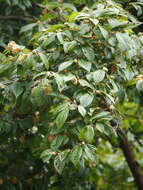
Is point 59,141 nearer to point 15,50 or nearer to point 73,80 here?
point 73,80

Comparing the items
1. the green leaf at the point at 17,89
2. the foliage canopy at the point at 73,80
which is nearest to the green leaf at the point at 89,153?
the foliage canopy at the point at 73,80

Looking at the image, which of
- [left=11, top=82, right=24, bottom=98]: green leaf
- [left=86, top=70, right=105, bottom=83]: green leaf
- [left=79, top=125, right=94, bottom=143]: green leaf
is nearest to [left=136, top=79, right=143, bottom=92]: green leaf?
[left=86, top=70, right=105, bottom=83]: green leaf

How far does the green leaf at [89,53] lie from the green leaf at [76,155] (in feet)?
1.15

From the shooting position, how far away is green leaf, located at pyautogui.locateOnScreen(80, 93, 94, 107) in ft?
4.18

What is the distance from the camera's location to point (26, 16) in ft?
8.38

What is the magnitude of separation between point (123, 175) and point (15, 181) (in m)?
1.03

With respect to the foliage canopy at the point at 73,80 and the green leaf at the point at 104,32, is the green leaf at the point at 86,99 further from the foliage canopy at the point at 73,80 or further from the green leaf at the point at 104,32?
the green leaf at the point at 104,32

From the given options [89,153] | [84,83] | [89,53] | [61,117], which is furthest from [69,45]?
[89,153]

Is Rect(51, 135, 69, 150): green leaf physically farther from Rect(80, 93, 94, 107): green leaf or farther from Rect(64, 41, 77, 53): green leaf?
Rect(64, 41, 77, 53): green leaf

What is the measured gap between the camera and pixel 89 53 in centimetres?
142

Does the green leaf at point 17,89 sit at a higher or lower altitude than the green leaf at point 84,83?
lower

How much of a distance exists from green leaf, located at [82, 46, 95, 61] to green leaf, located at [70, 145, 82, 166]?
35 cm

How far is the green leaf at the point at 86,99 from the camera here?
127 centimetres

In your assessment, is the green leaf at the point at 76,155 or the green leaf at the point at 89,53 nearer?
the green leaf at the point at 76,155
